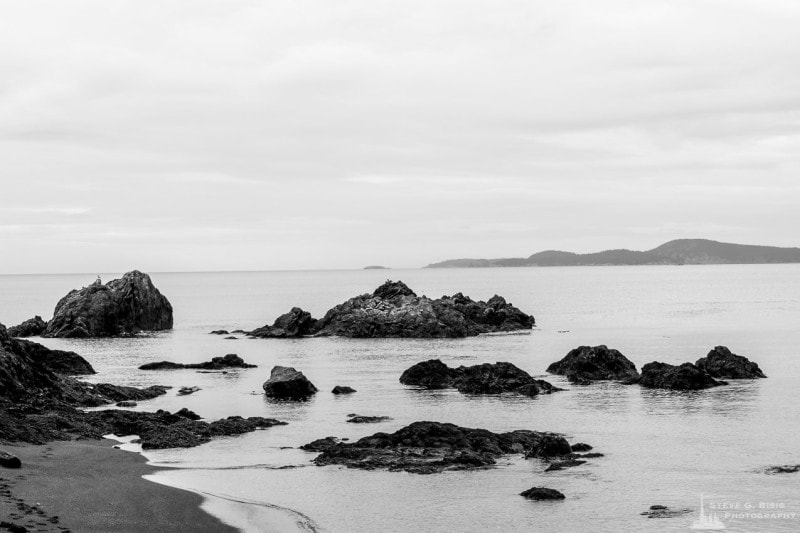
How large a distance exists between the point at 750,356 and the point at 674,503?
50.4m

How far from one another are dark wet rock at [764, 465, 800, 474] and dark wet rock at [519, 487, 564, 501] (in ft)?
27.3

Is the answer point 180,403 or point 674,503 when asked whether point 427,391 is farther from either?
point 674,503

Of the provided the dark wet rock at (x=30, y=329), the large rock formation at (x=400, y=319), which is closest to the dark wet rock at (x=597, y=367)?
the large rock formation at (x=400, y=319)

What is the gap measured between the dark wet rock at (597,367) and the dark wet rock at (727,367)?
15.0 feet

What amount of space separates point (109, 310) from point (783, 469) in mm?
83548

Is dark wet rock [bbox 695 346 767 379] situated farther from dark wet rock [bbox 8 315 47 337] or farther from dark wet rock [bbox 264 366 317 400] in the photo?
dark wet rock [bbox 8 315 47 337]

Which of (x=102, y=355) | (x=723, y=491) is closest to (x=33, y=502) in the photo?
(x=723, y=491)

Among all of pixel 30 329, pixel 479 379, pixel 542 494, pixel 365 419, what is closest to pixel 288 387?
pixel 365 419

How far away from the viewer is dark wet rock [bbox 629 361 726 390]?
1950 inches

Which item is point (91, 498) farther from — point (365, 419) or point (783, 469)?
point (783, 469)

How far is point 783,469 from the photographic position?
28.7 meters

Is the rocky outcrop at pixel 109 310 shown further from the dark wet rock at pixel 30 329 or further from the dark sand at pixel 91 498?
the dark sand at pixel 91 498

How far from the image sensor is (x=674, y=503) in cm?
2477

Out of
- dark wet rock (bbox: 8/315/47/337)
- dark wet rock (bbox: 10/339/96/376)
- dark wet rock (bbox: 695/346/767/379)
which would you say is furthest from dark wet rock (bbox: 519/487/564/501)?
dark wet rock (bbox: 8/315/47/337)
